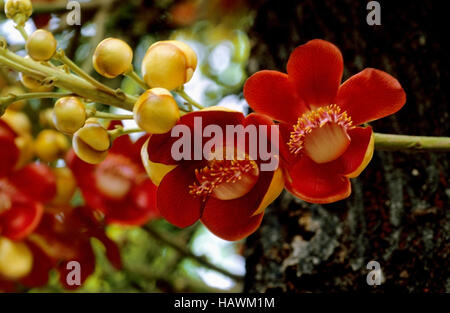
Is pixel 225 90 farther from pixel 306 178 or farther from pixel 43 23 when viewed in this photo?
pixel 306 178

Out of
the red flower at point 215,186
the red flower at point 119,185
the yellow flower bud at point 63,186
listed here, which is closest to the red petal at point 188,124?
the red flower at point 215,186

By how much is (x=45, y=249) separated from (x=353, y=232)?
462 mm

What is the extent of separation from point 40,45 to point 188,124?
0.15 m

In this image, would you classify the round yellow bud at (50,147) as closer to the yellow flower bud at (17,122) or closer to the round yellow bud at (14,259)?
the yellow flower bud at (17,122)

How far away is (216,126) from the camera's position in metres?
0.51

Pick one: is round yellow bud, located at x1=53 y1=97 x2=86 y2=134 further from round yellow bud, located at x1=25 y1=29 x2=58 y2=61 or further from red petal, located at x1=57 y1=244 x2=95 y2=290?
red petal, located at x1=57 y1=244 x2=95 y2=290

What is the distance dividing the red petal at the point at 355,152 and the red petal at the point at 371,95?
0.10 ft

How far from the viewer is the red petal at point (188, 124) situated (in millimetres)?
496

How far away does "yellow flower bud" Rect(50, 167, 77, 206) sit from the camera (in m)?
0.82

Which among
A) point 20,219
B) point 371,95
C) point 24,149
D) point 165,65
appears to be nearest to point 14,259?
point 20,219

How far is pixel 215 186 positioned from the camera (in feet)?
1.73
